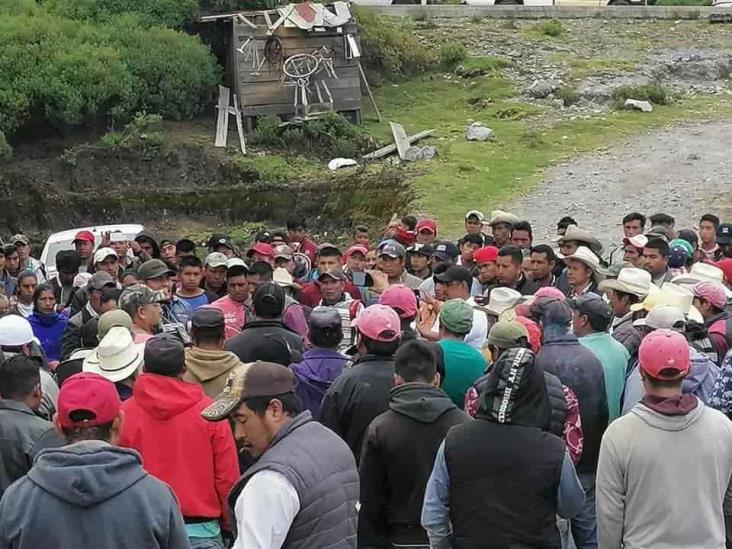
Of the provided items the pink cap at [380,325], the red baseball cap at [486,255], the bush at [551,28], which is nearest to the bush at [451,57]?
the bush at [551,28]

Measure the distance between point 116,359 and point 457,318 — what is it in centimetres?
187

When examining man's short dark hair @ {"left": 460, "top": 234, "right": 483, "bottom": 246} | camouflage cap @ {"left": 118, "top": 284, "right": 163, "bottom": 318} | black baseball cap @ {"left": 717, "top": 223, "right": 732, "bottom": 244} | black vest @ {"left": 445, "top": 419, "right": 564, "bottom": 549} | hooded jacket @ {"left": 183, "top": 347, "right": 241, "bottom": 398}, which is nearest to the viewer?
black vest @ {"left": 445, "top": 419, "right": 564, "bottom": 549}

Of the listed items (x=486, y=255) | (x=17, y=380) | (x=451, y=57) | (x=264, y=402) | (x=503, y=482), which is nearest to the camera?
(x=264, y=402)

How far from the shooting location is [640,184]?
1862cm

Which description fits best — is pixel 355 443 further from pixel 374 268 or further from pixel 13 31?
pixel 13 31

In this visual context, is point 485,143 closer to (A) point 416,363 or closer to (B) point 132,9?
(B) point 132,9

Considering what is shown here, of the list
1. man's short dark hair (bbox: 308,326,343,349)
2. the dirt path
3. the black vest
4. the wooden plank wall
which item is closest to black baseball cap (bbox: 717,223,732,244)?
the dirt path

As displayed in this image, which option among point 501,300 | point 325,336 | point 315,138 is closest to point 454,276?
point 501,300

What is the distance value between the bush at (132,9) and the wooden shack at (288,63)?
1.47 metres

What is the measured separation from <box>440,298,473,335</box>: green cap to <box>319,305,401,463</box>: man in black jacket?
53 centimetres

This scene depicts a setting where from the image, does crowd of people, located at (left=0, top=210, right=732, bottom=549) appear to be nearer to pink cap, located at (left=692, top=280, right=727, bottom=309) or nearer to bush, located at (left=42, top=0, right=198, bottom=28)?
pink cap, located at (left=692, top=280, right=727, bottom=309)

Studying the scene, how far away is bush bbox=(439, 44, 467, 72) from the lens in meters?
25.8

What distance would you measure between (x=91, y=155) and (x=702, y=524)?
18.4 metres

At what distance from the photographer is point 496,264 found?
911 cm
